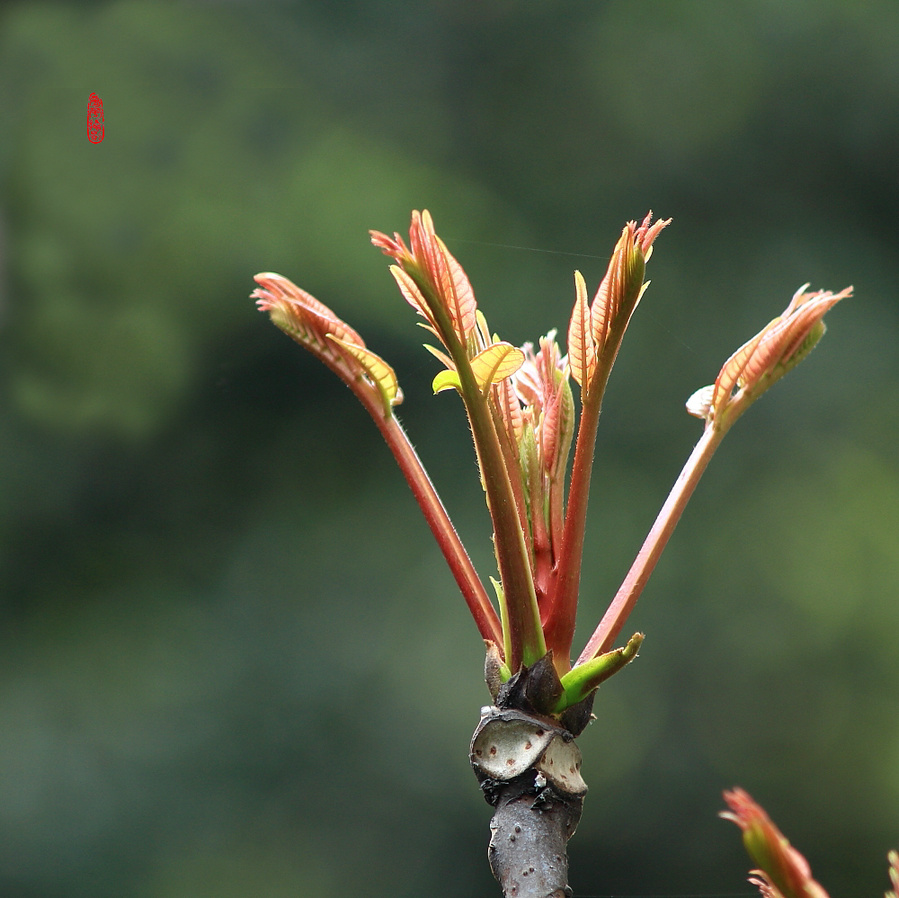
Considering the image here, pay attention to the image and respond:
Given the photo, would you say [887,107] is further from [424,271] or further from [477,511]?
[424,271]

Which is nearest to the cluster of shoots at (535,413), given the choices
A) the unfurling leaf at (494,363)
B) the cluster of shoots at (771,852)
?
the unfurling leaf at (494,363)

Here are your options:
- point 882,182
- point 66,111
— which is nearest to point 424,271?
point 66,111

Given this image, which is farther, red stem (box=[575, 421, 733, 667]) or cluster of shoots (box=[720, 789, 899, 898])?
red stem (box=[575, 421, 733, 667])

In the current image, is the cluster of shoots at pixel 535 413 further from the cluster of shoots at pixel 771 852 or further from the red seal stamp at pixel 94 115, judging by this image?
the red seal stamp at pixel 94 115


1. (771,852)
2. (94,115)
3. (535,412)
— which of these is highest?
(94,115)

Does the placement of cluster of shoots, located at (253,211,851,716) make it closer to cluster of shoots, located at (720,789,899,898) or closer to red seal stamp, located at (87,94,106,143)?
cluster of shoots, located at (720,789,899,898)

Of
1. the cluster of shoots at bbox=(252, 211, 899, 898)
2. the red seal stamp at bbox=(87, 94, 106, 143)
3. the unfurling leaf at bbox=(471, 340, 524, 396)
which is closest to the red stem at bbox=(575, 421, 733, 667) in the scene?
the cluster of shoots at bbox=(252, 211, 899, 898)

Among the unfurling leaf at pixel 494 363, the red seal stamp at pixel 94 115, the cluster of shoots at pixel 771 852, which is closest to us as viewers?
the cluster of shoots at pixel 771 852

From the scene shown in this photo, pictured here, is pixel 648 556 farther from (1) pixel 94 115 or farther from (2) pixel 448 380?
(1) pixel 94 115

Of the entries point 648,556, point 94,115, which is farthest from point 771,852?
point 94,115
